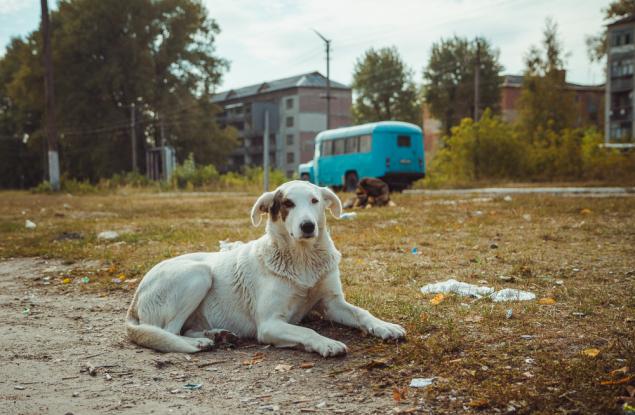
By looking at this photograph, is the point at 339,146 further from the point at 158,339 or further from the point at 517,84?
the point at 517,84

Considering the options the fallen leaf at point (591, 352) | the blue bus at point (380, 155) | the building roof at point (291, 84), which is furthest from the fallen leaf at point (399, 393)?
the building roof at point (291, 84)

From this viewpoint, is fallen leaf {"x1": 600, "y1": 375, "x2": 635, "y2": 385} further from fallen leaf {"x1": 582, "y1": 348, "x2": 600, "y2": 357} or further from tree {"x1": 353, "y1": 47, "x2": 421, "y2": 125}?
tree {"x1": 353, "y1": 47, "x2": 421, "y2": 125}

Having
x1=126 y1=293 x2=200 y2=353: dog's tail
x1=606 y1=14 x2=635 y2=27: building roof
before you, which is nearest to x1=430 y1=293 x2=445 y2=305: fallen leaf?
x1=126 y1=293 x2=200 y2=353: dog's tail

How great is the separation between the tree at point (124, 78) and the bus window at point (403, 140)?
2743cm

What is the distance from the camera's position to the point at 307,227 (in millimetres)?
4102

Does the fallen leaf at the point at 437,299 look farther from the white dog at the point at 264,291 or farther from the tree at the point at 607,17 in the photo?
the tree at the point at 607,17

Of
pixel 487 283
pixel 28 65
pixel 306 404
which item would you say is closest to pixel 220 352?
pixel 306 404

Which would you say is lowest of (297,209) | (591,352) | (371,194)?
(591,352)

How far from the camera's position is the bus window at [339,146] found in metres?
28.8

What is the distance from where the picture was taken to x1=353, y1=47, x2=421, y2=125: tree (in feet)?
212

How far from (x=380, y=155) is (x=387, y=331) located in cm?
2235

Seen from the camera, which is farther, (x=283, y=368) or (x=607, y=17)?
(x=607, y=17)

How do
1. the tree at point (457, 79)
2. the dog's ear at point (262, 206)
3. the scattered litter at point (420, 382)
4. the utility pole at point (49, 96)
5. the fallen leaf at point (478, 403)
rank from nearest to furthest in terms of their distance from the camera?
the fallen leaf at point (478, 403) < the scattered litter at point (420, 382) < the dog's ear at point (262, 206) < the utility pole at point (49, 96) < the tree at point (457, 79)

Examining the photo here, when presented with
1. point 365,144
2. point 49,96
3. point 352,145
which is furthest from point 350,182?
point 49,96
